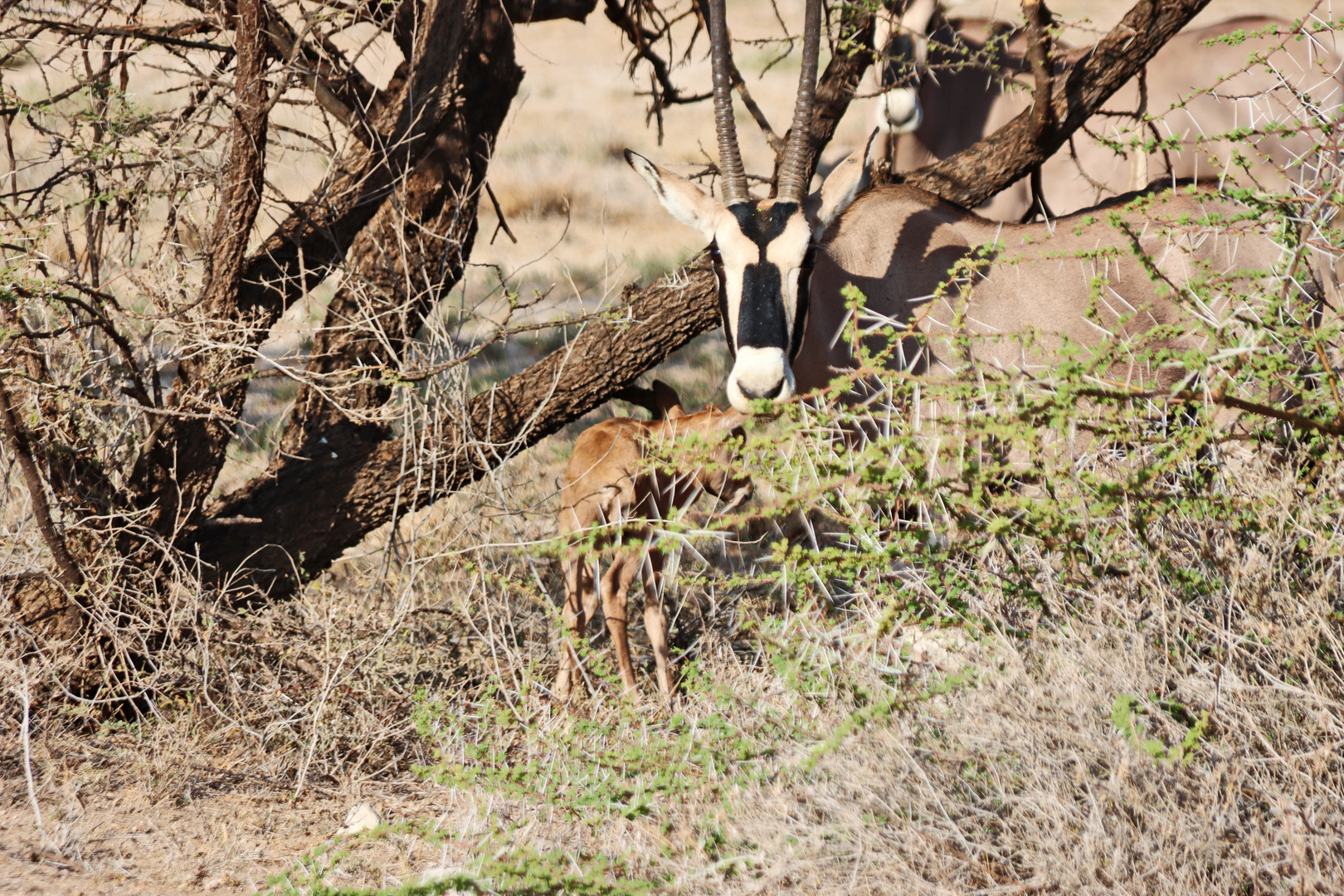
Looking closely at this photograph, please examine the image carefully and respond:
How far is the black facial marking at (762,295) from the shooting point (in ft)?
13.2

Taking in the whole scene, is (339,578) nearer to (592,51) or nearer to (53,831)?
(53,831)

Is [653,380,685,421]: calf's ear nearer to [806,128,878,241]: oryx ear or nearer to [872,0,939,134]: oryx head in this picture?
[806,128,878,241]: oryx ear

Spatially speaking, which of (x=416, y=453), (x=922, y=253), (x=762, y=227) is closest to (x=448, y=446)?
(x=416, y=453)

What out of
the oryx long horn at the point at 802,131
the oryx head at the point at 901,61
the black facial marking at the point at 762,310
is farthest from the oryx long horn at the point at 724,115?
the oryx head at the point at 901,61

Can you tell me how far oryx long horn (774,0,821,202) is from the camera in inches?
179

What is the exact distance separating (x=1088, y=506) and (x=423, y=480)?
8.92ft

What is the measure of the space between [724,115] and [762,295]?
3.07 ft

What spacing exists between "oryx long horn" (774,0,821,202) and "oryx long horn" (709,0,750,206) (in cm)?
12

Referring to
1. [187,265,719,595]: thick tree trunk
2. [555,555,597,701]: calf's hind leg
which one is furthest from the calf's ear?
[555,555,597,701]: calf's hind leg

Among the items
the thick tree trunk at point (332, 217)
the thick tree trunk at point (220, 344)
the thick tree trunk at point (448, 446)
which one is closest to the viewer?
the thick tree trunk at point (220, 344)

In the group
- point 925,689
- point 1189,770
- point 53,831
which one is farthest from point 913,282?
point 53,831

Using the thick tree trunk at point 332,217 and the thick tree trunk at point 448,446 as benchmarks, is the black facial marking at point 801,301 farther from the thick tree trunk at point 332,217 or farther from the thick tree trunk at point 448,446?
the thick tree trunk at point 332,217

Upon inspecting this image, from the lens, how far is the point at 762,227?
4.30 meters

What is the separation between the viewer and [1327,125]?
120 inches
